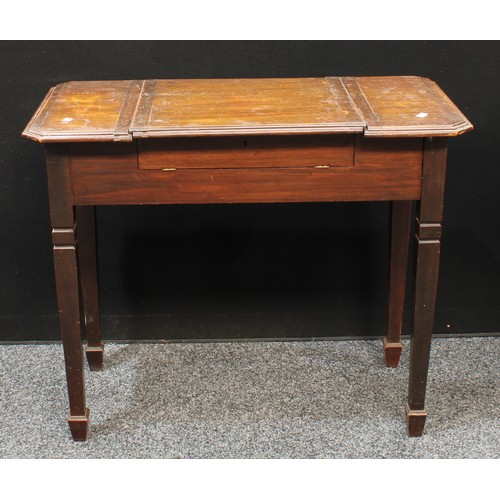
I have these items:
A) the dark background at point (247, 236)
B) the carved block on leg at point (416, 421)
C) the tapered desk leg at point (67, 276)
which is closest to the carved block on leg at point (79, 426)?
the tapered desk leg at point (67, 276)

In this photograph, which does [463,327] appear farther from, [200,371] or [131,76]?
[131,76]

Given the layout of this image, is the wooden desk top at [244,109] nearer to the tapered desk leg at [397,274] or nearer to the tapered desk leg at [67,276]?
the tapered desk leg at [67,276]

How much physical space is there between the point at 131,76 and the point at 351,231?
83cm

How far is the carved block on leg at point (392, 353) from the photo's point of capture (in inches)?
121

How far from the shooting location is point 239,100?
253 centimetres

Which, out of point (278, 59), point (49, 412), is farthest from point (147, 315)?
point (278, 59)

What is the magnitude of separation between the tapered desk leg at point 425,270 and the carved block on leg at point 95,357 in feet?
3.18

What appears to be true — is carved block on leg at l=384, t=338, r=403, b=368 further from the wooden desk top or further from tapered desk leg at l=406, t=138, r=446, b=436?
the wooden desk top

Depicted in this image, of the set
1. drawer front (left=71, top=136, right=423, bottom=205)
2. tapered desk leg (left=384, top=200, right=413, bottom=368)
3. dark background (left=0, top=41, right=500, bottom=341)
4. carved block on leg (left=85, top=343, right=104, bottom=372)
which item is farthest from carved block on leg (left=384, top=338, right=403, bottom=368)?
carved block on leg (left=85, top=343, right=104, bottom=372)

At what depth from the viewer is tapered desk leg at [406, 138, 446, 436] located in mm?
2381

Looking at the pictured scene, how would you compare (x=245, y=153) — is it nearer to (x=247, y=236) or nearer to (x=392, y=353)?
(x=247, y=236)

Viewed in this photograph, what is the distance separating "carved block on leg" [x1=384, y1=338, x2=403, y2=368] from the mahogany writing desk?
529 mm

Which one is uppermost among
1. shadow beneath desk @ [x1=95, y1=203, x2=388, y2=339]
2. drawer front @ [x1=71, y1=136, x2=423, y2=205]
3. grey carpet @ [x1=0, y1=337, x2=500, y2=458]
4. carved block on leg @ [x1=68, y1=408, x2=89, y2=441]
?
drawer front @ [x1=71, y1=136, x2=423, y2=205]

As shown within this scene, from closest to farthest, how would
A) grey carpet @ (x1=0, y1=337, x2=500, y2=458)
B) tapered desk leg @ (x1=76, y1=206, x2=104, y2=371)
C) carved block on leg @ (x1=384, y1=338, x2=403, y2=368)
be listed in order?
grey carpet @ (x1=0, y1=337, x2=500, y2=458) → tapered desk leg @ (x1=76, y1=206, x2=104, y2=371) → carved block on leg @ (x1=384, y1=338, x2=403, y2=368)
